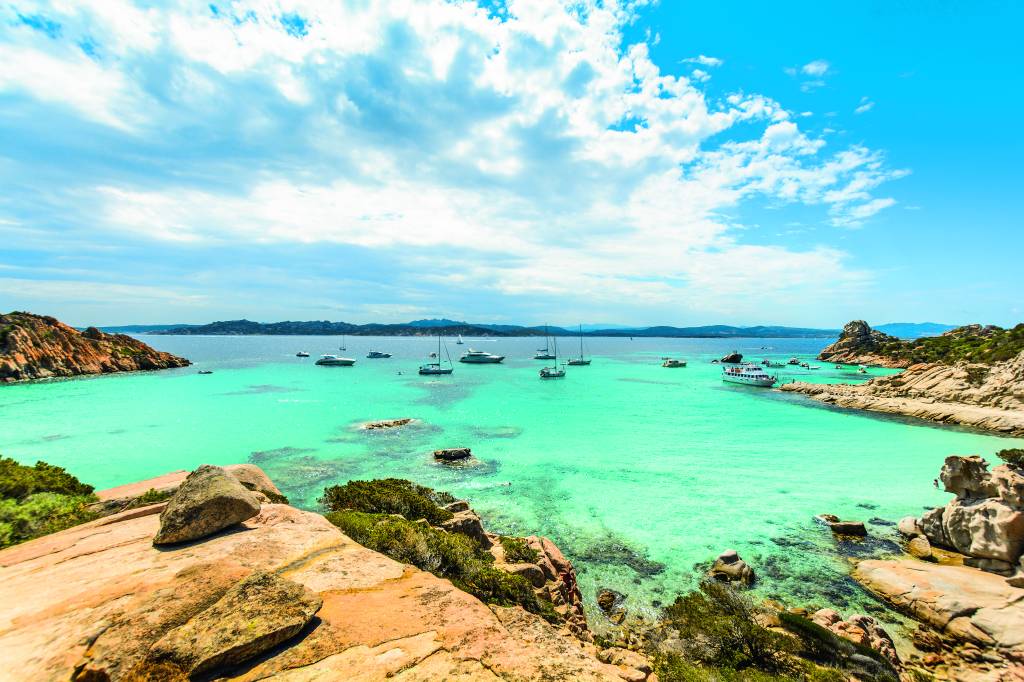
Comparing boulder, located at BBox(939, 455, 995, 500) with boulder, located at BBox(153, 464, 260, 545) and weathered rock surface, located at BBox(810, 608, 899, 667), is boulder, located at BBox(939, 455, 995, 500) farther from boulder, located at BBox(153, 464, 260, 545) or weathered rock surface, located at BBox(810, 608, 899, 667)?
boulder, located at BBox(153, 464, 260, 545)

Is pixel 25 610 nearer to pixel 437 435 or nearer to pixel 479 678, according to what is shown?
pixel 479 678

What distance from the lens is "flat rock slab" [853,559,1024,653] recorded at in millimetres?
10617

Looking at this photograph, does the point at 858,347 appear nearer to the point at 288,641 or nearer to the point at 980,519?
the point at 980,519

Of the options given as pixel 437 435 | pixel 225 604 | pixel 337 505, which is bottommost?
pixel 437 435

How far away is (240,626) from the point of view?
5.51 m

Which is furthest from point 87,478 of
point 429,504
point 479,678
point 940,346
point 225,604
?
point 940,346

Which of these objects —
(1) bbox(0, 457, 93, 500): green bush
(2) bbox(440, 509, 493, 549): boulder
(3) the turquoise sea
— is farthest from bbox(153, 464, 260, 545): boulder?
(3) the turquoise sea

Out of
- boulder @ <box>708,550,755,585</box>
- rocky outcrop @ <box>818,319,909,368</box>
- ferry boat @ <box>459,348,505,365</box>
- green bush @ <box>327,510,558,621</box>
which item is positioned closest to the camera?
green bush @ <box>327,510,558,621</box>

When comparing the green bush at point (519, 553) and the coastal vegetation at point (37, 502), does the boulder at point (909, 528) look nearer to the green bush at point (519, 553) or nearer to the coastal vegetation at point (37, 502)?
the green bush at point (519, 553)

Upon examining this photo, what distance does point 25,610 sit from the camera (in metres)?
6.30

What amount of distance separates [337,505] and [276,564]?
27.2 feet

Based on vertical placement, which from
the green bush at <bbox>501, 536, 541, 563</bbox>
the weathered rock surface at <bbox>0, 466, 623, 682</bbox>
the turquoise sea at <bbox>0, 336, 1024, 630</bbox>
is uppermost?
the weathered rock surface at <bbox>0, 466, 623, 682</bbox>

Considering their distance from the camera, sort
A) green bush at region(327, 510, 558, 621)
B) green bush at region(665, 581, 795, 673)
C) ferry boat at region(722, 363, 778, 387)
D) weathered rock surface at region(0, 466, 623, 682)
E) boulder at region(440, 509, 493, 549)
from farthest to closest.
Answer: ferry boat at region(722, 363, 778, 387)
boulder at region(440, 509, 493, 549)
green bush at region(327, 510, 558, 621)
green bush at region(665, 581, 795, 673)
weathered rock surface at region(0, 466, 623, 682)

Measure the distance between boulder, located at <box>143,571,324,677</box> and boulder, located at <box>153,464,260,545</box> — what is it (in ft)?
11.9
